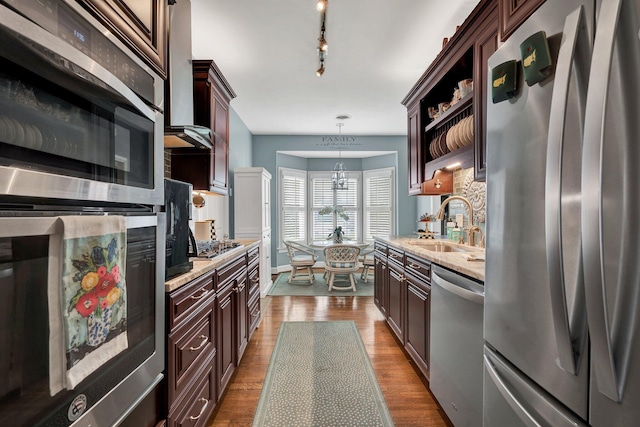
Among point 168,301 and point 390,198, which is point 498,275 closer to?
point 168,301

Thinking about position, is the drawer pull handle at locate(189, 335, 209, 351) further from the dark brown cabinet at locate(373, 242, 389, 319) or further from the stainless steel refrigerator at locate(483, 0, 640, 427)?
the dark brown cabinet at locate(373, 242, 389, 319)

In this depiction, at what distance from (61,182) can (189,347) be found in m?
1.04

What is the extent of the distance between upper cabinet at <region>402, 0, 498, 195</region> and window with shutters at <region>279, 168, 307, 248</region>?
3356 mm

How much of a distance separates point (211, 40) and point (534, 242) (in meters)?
3.11

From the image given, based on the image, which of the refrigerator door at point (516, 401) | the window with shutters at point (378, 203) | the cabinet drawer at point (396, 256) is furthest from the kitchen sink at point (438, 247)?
the window with shutters at point (378, 203)

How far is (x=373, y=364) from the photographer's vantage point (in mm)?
2521

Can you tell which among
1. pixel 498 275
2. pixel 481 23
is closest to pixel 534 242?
pixel 498 275

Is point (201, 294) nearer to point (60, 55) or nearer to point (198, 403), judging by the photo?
point (198, 403)

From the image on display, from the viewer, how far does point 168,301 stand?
1254mm

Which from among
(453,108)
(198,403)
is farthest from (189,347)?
(453,108)

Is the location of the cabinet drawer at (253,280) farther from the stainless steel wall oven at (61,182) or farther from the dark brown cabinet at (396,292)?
the stainless steel wall oven at (61,182)

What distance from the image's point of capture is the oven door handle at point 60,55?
57cm

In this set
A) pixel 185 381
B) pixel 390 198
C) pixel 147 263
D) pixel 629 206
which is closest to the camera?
pixel 629 206

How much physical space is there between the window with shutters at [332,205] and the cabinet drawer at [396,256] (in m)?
3.89
